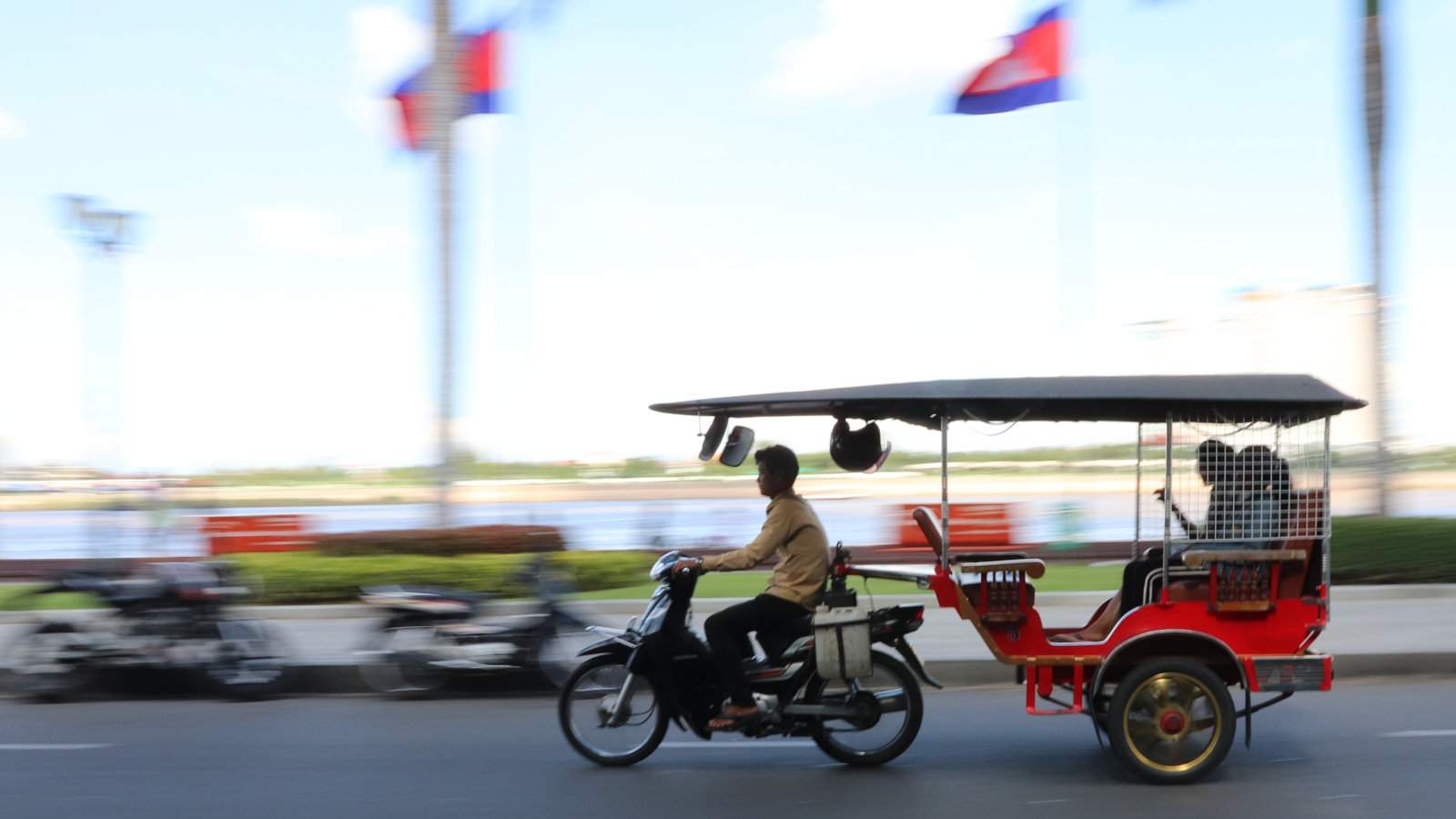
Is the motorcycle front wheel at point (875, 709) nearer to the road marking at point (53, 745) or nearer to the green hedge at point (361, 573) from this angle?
the road marking at point (53, 745)

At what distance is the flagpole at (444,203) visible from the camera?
13609mm

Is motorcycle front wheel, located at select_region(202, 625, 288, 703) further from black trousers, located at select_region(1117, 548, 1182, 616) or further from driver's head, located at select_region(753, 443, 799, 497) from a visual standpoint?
black trousers, located at select_region(1117, 548, 1182, 616)

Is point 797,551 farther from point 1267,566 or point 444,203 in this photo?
point 444,203

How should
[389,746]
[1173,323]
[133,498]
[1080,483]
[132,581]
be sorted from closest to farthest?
[389,746], [132,581], [1173,323], [1080,483], [133,498]

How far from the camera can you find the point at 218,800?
5.88 meters

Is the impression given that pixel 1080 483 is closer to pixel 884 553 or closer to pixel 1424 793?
pixel 884 553

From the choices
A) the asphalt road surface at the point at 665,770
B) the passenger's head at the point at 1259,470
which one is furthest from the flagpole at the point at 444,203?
the passenger's head at the point at 1259,470

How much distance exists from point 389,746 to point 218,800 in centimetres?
130

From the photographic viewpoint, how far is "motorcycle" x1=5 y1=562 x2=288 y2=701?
8586 millimetres

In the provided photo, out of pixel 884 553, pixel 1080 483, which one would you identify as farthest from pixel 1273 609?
pixel 884 553

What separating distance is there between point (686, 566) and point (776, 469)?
675mm

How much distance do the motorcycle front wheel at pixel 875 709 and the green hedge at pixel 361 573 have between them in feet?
18.1

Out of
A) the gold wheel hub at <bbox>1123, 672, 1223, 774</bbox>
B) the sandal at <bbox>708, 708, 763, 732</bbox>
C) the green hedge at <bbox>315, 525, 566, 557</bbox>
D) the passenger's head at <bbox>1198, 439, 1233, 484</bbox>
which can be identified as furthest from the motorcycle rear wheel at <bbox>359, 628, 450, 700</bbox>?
the passenger's head at <bbox>1198, 439, 1233, 484</bbox>

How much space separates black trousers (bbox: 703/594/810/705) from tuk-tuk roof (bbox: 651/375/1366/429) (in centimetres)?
103
